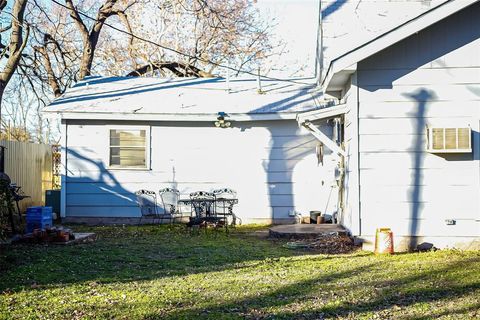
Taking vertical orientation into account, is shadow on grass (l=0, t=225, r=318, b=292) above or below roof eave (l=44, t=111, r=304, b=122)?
below

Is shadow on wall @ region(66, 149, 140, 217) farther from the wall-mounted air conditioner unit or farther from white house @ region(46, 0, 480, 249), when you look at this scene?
the wall-mounted air conditioner unit

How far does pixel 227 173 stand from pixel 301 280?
717 centimetres

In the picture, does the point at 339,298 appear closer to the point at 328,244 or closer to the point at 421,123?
the point at 328,244

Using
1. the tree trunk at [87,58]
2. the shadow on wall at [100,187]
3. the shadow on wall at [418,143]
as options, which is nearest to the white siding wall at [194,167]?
the shadow on wall at [100,187]

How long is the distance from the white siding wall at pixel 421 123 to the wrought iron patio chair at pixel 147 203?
5.94m

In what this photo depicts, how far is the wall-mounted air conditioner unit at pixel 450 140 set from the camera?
9.30 m

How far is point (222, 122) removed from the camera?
45.3ft

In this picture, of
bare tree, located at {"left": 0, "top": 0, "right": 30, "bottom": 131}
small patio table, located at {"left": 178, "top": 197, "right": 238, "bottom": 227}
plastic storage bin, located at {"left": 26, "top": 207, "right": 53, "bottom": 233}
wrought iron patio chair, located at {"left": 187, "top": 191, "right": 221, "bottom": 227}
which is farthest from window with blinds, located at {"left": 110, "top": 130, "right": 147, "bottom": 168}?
plastic storage bin, located at {"left": 26, "top": 207, "right": 53, "bottom": 233}

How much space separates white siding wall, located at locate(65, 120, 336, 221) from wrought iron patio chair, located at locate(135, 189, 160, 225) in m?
0.17

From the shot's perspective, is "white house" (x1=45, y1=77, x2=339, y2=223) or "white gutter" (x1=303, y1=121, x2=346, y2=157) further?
"white house" (x1=45, y1=77, x2=339, y2=223)

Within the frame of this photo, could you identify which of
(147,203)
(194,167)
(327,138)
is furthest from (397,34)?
(147,203)

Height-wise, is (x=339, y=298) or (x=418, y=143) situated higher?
(x=418, y=143)

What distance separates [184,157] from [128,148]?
53.6 inches

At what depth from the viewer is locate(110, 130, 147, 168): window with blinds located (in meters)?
14.2
